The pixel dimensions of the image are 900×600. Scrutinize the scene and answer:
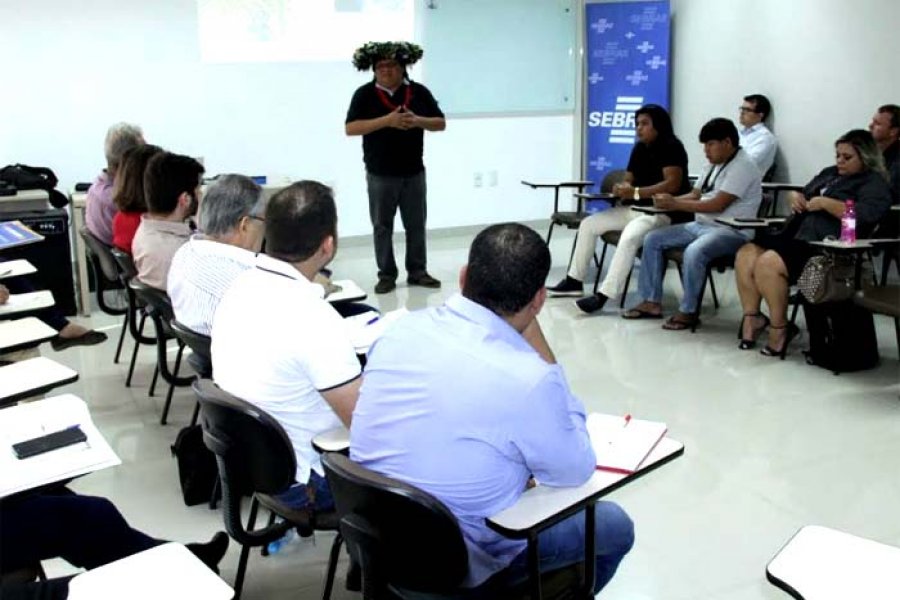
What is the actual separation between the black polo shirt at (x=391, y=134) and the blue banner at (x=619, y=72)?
2.33m

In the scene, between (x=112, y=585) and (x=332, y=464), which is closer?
(x=112, y=585)

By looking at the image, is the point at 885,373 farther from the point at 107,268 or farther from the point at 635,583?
A: the point at 107,268

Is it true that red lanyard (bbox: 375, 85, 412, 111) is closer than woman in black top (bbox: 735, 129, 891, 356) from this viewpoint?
No

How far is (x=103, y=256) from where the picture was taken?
15.2 feet

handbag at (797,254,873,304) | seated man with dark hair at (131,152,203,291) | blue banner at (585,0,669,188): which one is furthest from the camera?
blue banner at (585,0,669,188)

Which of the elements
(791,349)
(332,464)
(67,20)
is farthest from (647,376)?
(67,20)

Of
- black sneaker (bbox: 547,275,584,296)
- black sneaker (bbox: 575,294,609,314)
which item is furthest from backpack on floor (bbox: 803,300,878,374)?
black sneaker (bbox: 547,275,584,296)

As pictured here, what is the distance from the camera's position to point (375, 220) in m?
6.50

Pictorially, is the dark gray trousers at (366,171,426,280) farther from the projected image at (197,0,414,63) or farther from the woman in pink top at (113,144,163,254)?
the woman in pink top at (113,144,163,254)

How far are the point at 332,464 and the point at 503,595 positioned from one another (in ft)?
1.56

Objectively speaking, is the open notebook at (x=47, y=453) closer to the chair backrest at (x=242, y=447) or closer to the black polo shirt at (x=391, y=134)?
the chair backrest at (x=242, y=447)

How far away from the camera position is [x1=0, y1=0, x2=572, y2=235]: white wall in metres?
6.53

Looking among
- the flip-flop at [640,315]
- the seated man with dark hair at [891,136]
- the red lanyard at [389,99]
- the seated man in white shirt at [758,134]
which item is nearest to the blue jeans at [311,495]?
the flip-flop at [640,315]

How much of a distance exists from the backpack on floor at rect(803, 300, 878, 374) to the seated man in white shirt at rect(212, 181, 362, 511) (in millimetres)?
3049
